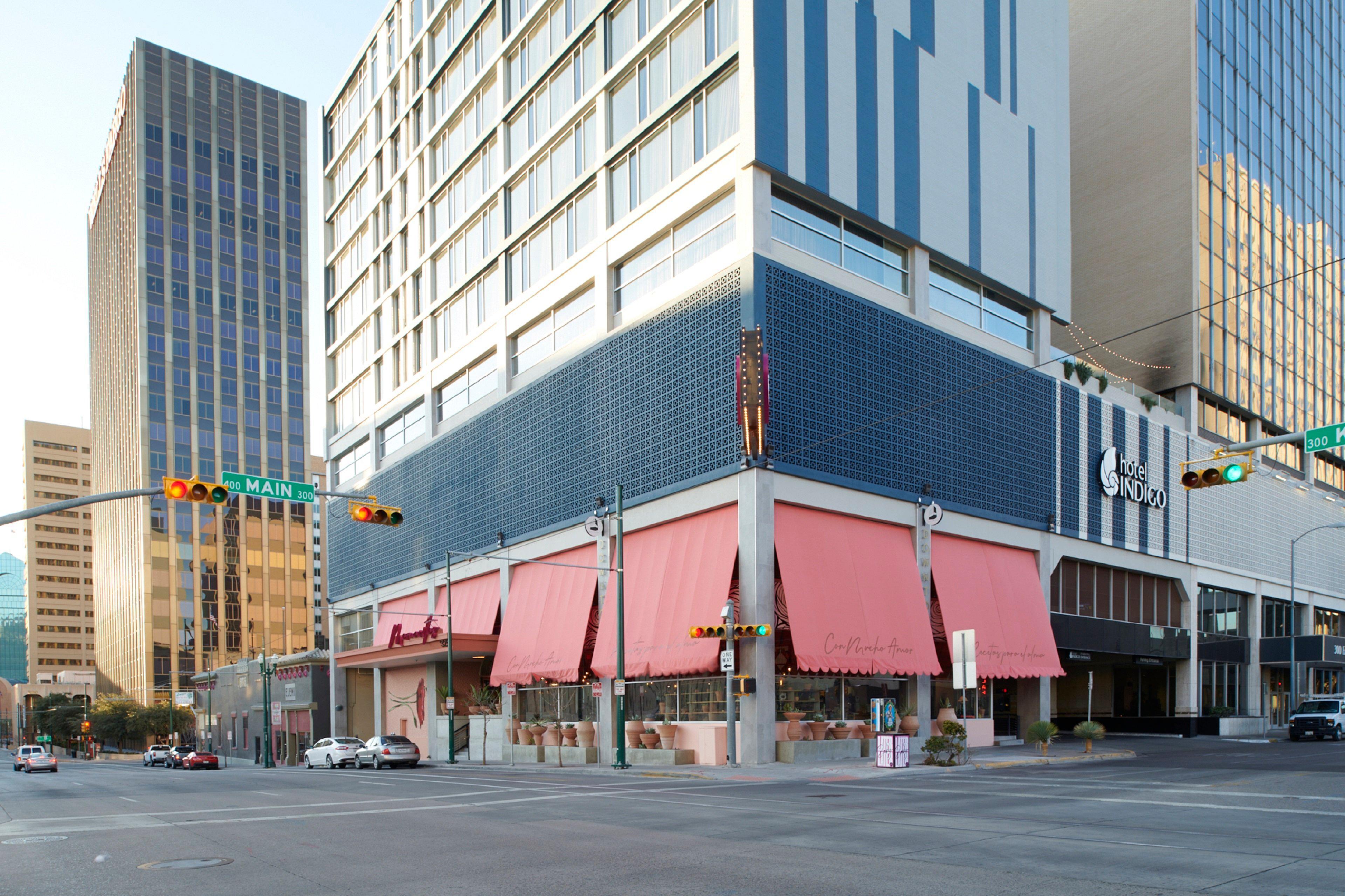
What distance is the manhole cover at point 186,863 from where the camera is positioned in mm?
13969

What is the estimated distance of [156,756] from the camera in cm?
7712

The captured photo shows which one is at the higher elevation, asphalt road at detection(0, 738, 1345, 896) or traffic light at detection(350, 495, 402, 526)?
traffic light at detection(350, 495, 402, 526)

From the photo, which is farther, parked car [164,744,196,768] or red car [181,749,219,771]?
parked car [164,744,196,768]

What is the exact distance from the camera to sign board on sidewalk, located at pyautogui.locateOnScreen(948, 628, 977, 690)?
29.4 metres

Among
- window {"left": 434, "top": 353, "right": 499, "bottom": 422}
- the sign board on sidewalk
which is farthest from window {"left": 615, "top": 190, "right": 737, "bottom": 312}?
the sign board on sidewalk

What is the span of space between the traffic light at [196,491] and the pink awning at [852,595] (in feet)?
63.2

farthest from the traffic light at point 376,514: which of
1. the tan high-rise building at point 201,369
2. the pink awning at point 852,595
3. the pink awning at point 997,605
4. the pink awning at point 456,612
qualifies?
the tan high-rise building at point 201,369

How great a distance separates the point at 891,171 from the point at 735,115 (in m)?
7.37

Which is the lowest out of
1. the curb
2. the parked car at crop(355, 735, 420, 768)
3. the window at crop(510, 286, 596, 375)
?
the parked car at crop(355, 735, 420, 768)

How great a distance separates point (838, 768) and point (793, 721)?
13.0 feet

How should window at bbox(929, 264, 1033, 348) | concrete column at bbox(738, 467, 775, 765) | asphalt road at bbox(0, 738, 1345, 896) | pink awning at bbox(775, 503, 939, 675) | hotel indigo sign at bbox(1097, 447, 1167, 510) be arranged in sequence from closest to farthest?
asphalt road at bbox(0, 738, 1345, 896) → concrete column at bbox(738, 467, 775, 765) → pink awning at bbox(775, 503, 939, 675) → window at bbox(929, 264, 1033, 348) → hotel indigo sign at bbox(1097, 447, 1167, 510)

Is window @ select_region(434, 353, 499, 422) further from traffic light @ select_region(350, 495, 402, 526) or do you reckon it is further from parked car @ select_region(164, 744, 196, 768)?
traffic light @ select_region(350, 495, 402, 526)

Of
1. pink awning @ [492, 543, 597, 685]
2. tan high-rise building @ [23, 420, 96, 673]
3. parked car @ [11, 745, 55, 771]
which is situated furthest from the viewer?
tan high-rise building @ [23, 420, 96, 673]

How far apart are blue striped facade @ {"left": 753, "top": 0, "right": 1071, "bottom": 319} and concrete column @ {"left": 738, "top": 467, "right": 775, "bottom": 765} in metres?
11.3
